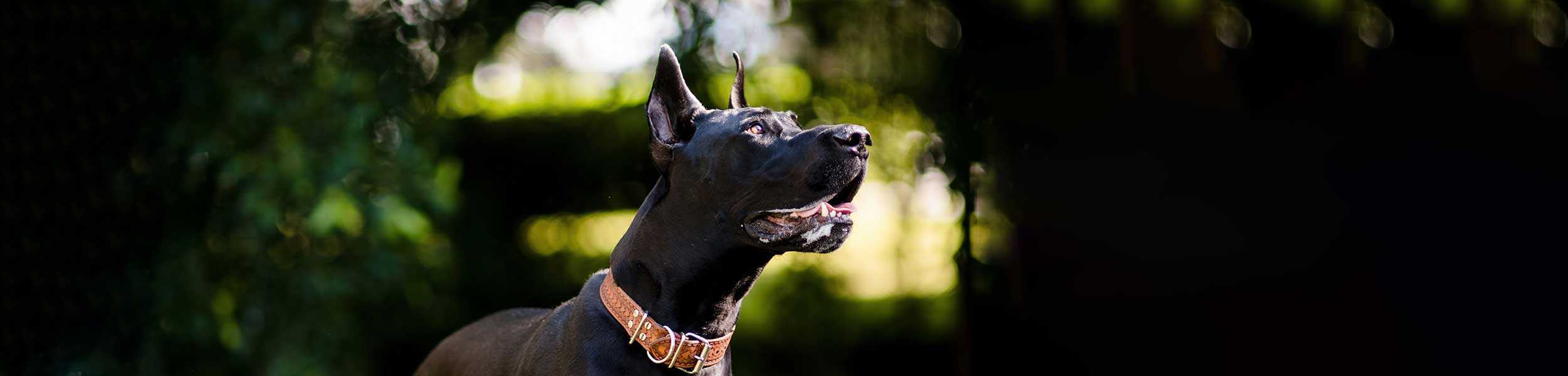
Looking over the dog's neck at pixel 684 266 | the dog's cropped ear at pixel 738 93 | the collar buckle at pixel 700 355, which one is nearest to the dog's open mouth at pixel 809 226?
the dog's neck at pixel 684 266

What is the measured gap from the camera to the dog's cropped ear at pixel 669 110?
2893 millimetres

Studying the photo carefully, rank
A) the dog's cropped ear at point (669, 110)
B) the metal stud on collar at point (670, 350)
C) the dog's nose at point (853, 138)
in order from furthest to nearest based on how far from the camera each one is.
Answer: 1. the dog's cropped ear at point (669, 110)
2. the metal stud on collar at point (670, 350)
3. the dog's nose at point (853, 138)

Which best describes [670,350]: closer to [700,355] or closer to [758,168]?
[700,355]

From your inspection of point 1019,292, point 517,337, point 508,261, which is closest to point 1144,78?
point 1019,292

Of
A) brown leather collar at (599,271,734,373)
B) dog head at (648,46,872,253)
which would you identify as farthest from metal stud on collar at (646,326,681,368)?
dog head at (648,46,872,253)

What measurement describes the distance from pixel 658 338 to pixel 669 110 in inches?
21.6

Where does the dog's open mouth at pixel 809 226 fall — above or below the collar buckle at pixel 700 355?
Result: above

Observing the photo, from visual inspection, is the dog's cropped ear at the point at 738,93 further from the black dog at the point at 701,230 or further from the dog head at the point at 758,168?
the dog head at the point at 758,168

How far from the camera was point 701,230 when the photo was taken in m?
2.78

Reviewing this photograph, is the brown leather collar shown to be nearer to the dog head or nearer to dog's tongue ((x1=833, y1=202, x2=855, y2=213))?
the dog head

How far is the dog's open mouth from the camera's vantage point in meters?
2.63

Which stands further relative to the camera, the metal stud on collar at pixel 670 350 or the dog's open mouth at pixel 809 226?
the metal stud on collar at pixel 670 350

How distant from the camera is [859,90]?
5832 mm

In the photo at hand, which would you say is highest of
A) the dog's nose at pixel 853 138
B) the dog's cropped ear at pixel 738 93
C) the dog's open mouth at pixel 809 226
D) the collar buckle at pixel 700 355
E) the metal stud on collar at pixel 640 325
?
the dog's nose at pixel 853 138
